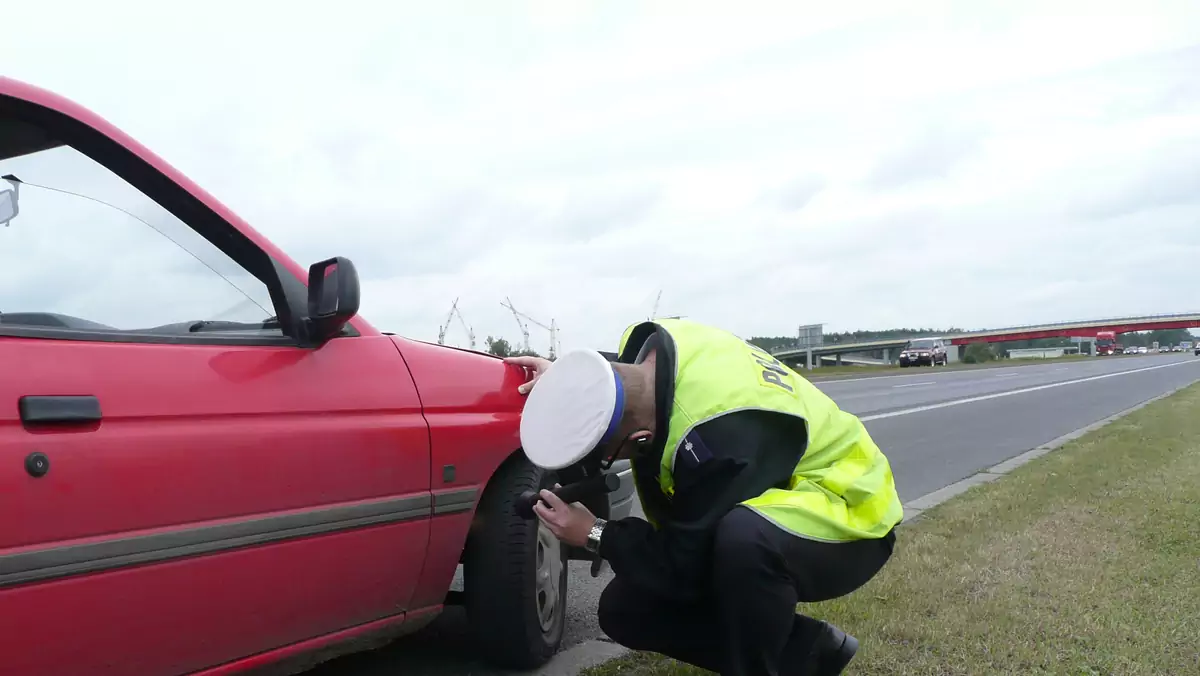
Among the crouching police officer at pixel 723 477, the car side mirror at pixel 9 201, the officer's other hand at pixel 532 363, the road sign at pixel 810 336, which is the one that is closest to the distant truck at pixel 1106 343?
the road sign at pixel 810 336

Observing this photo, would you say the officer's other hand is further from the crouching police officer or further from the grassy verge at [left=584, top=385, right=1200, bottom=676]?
the grassy verge at [left=584, top=385, right=1200, bottom=676]

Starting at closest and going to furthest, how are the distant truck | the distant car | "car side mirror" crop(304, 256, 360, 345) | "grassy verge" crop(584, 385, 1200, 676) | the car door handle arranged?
the car door handle → "car side mirror" crop(304, 256, 360, 345) → "grassy verge" crop(584, 385, 1200, 676) → the distant car → the distant truck

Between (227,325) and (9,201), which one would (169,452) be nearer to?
(227,325)

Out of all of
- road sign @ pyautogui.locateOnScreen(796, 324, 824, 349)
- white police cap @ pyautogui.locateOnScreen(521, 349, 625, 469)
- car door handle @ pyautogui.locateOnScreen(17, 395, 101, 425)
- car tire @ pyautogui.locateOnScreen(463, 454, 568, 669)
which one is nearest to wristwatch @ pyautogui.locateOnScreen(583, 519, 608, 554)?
white police cap @ pyautogui.locateOnScreen(521, 349, 625, 469)

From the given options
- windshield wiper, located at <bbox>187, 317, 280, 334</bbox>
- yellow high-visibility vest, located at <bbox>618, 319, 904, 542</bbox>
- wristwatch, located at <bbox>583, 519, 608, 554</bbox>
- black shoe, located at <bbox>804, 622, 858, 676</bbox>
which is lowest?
black shoe, located at <bbox>804, 622, 858, 676</bbox>

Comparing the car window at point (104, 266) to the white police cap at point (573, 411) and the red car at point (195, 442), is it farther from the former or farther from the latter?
the white police cap at point (573, 411)

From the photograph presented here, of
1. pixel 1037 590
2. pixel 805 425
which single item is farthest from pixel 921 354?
pixel 805 425

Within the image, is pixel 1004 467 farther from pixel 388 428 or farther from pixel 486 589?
pixel 388 428

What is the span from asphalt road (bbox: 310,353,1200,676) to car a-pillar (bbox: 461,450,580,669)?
0.23m

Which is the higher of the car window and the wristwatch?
the car window

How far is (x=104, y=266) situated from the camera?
2.37m

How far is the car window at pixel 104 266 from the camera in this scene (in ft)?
7.22

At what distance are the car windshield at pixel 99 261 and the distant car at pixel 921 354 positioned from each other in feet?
174

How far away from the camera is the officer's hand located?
2.45m
